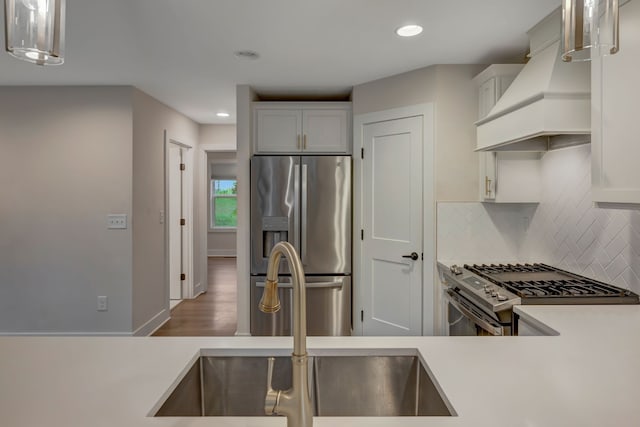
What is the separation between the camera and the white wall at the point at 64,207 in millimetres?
3521

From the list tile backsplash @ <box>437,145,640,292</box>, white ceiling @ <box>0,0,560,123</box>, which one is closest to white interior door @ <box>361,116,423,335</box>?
tile backsplash @ <box>437,145,640,292</box>

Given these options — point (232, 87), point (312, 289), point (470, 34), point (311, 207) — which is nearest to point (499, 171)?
point (470, 34)

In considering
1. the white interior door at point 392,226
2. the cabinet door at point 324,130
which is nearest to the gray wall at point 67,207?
the cabinet door at point 324,130

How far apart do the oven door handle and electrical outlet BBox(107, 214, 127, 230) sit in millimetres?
2882

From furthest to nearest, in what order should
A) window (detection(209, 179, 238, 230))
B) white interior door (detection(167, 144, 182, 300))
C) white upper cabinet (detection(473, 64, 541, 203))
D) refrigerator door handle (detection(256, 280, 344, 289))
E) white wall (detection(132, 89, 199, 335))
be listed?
window (detection(209, 179, 238, 230)) < white interior door (detection(167, 144, 182, 300)) < white wall (detection(132, 89, 199, 335)) < refrigerator door handle (detection(256, 280, 344, 289)) < white upper cabinet (detection(473, 64, 541, 203))

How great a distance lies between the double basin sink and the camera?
1.22 meters

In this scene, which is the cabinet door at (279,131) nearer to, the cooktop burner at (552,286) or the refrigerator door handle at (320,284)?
the refrigerator door handle at (320,284)

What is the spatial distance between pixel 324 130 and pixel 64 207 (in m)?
2.53

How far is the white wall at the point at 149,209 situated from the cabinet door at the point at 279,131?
1.15m

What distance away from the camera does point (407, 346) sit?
1.26 m

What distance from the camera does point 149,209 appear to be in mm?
3920

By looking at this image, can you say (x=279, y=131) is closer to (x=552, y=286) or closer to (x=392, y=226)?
(x=392, y=226)

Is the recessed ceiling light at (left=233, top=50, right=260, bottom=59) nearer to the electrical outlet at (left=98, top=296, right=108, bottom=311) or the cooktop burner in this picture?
the cooktop burner

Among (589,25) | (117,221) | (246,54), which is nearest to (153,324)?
(117,221)
